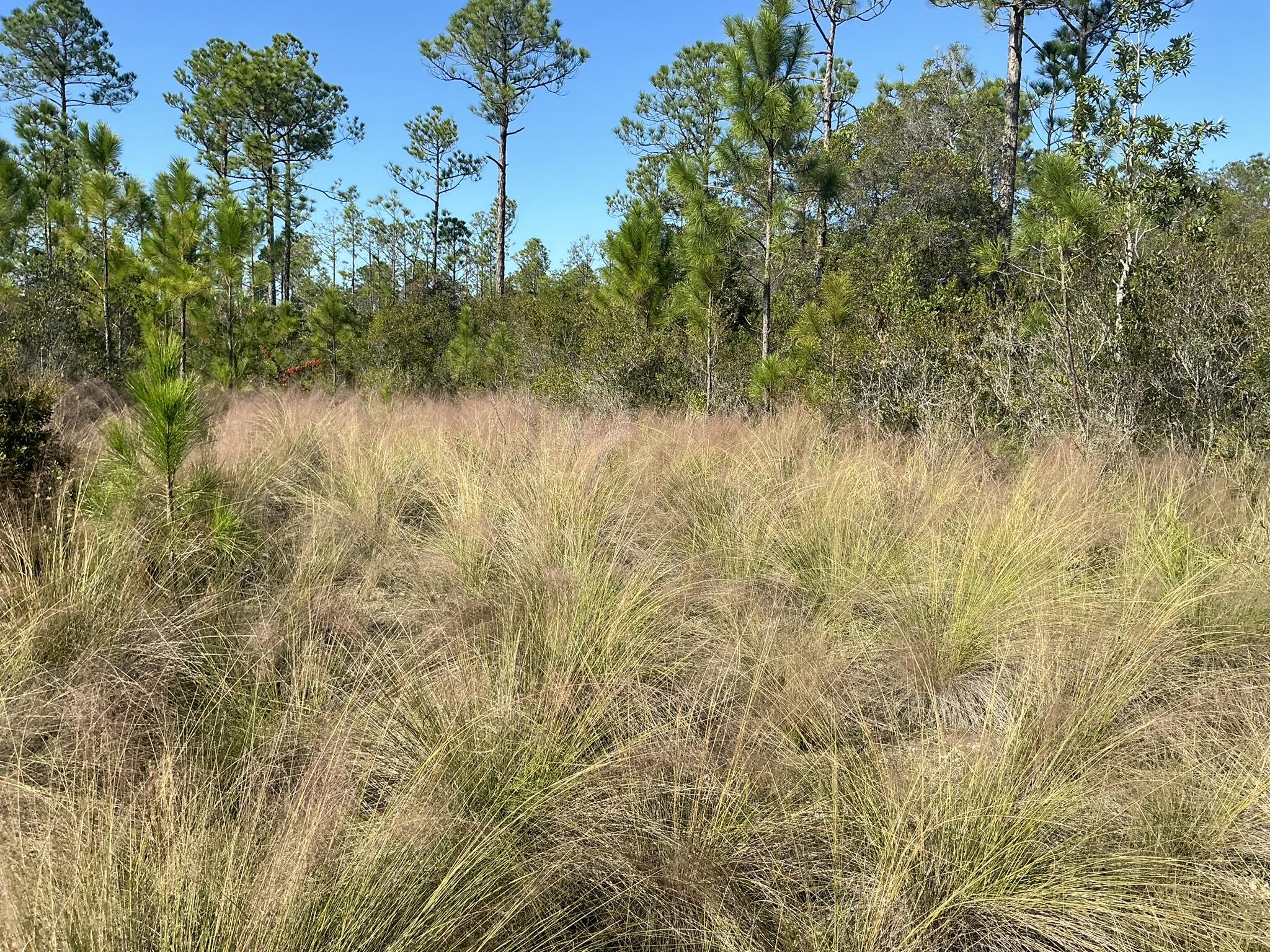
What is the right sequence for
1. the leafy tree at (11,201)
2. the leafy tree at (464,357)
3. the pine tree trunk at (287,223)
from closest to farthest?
the leafy tree at (11,201)
the leafy tree at (464,357)
the pine tree trunk at (287,223)

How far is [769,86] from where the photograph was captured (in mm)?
8289

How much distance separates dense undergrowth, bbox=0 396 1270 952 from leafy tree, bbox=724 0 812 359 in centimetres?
599

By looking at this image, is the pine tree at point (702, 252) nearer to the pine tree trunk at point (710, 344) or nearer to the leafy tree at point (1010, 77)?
the pine tree trunk at point (710, 344)

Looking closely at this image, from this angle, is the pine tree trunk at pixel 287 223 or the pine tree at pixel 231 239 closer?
the pine tree at pixel 231 239

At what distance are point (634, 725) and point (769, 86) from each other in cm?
836

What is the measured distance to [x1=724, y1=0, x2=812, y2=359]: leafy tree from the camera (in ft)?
26.2

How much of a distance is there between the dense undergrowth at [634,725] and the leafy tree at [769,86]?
19.7 feet

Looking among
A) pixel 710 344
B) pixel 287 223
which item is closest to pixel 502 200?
pixel 287 223

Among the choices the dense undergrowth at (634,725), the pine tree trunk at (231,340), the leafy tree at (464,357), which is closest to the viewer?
the dense undergrowth at (634,725)

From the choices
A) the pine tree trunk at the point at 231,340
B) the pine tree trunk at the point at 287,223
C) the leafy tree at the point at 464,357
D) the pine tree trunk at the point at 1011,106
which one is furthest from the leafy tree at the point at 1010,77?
the pine tree trunk at the point at 287,223

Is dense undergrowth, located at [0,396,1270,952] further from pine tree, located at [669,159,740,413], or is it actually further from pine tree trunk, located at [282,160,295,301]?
pine tree trunk, located at [282,160,295,301]

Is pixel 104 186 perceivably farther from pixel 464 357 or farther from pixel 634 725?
pixel 634 725

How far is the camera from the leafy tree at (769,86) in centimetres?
800

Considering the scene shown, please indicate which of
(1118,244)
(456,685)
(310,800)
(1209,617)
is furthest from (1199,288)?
(310,800)
